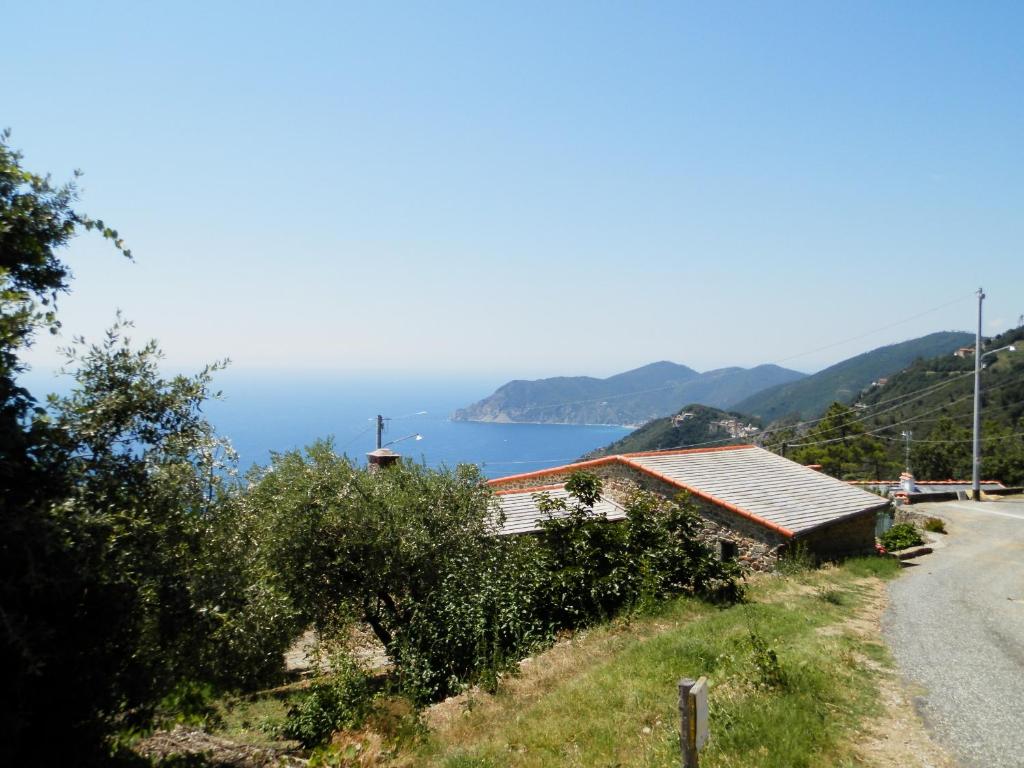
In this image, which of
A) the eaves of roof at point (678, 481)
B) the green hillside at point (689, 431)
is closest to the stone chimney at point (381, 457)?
the eaves of roof at point (678, 481)

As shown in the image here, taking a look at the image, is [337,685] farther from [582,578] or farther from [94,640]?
[582,578]

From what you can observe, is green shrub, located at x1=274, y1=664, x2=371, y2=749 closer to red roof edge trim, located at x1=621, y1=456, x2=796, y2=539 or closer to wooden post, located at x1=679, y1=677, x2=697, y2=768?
wooden post, located at x1=679, y1=677, x2=697, y2=768

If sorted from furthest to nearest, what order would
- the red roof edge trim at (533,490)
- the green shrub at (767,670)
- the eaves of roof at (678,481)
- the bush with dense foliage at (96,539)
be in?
the red roof edge trim at (533,490)
the eaves of roof at (678,481)
the green shrub at (767,670)
the bush with dense foliage at (96,539)

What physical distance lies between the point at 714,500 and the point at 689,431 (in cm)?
11446

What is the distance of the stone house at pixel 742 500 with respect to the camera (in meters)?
18.2

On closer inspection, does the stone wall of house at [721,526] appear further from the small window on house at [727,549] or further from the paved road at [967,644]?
the paved road at [967,644]

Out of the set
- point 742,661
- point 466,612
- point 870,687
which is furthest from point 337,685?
point 870,687

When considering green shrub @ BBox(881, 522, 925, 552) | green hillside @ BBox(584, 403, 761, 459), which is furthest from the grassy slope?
green hillside @ BBox(584, 403, 761, 459)

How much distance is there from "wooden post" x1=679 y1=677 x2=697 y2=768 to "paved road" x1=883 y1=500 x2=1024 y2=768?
11.8ft

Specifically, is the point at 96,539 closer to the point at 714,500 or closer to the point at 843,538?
the point at 714,500

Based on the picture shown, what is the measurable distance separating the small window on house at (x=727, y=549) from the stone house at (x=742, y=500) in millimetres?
29

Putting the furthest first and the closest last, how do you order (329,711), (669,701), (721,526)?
(721,526), (329,711), (669,701)

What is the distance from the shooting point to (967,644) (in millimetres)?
10555

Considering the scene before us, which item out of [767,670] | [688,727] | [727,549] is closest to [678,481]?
[727,549]
